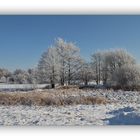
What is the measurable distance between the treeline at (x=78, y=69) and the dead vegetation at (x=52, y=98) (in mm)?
116

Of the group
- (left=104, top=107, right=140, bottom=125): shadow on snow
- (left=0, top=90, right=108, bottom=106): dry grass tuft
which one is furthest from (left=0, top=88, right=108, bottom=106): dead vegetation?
(left=104, top=107, right=140, bottom=125): shadow on snow

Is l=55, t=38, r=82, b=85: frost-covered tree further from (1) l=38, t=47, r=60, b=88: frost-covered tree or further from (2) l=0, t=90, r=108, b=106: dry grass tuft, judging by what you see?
(2) l=0, t=90, r=108, b=106: dry grass tuft

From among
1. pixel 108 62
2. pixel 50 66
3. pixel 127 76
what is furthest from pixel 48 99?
pixel 127 76

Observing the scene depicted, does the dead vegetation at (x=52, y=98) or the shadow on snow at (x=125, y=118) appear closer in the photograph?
the shadow on snow at (x=125, y=118)

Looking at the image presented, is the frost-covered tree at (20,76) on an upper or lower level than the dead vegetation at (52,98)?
upper

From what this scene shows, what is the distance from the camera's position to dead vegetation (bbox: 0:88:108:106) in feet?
62.7

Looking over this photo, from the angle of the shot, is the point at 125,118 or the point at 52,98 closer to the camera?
the point at 125,118

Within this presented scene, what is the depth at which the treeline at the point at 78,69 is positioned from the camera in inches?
750

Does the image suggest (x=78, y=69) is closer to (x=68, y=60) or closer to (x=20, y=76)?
(x=68, y=60)

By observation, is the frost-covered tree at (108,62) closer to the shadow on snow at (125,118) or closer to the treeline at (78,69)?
the treeline at (78,69)

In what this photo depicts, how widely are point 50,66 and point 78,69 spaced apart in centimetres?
30

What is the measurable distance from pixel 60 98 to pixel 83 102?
25cm

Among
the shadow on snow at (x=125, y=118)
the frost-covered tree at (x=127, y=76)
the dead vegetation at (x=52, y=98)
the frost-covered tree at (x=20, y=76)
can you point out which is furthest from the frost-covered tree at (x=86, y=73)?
the frost-covered tree at (x=20, y=76)

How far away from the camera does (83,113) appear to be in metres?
19.1
